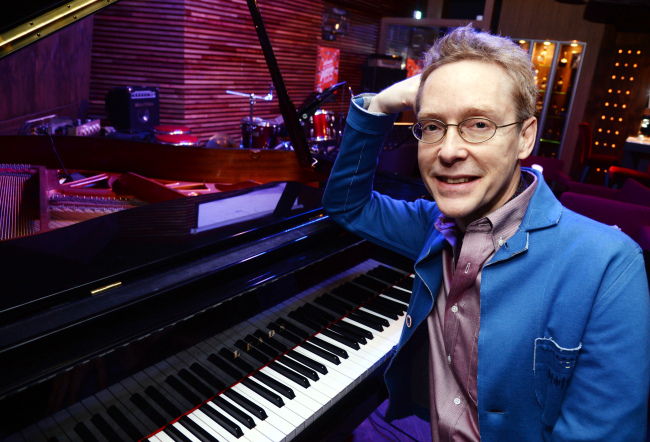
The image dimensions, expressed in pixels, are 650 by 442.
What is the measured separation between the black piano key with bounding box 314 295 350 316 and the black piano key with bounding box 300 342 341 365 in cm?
17

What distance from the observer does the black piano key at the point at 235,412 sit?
4.18 ft

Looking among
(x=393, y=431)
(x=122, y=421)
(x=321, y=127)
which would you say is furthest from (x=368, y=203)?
(x=321, y=127)

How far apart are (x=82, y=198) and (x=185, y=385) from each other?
1517 millimetres

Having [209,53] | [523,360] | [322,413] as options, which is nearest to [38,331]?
[322,413]

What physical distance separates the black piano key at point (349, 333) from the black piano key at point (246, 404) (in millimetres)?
444

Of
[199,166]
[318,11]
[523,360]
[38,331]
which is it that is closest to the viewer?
[38,331]

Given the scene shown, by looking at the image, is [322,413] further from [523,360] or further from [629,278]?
[629,278]

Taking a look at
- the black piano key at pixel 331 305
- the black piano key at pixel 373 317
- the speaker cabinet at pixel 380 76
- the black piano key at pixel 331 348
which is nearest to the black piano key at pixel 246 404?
the black piano key at pixel 331 348

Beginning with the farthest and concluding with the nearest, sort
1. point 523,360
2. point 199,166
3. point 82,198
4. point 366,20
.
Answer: point 366,20
point 199,166
point 82,198
point 523,360

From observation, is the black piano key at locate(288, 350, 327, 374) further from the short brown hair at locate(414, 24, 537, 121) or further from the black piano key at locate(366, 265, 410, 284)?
the short brown hair at locate(414, 24, 537, 121)

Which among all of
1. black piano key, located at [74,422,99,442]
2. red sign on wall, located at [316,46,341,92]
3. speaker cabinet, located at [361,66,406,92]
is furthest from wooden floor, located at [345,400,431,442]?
speaker cabinet, located at [361,66,406,92]

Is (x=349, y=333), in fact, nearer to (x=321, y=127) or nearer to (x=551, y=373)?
(x=551, y=373)

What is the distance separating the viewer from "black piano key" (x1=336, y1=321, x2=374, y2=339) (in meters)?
1.69

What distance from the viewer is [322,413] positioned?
4.57 ft
